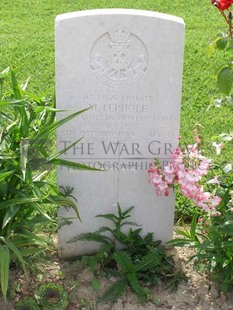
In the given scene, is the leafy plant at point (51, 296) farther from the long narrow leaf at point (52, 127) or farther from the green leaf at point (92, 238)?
the long narrow leaf at point (52, 127)

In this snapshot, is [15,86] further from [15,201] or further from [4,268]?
[4,268]

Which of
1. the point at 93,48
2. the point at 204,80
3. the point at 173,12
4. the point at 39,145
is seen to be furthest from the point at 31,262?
the point at 173,12

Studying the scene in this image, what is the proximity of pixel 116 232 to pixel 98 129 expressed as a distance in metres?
0.56

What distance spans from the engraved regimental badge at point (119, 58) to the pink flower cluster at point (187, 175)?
45cm

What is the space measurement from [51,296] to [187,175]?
887 mm

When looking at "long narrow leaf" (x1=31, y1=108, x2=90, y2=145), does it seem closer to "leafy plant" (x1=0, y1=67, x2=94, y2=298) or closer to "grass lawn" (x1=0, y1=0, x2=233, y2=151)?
"leafy plant" (x1=0, y1=67, x2=94, y2=298)

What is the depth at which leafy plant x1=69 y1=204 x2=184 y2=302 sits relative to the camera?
3354 millimetres

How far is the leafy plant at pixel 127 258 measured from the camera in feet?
11.0

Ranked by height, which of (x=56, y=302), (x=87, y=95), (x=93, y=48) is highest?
(x=93, y=48)

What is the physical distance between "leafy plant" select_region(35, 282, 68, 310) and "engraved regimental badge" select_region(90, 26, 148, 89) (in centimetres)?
104

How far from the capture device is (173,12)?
736 cm

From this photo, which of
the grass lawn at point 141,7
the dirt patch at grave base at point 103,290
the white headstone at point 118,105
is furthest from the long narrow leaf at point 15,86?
the grass lawn at point 141,7

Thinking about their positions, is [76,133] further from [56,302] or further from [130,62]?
[56,302]

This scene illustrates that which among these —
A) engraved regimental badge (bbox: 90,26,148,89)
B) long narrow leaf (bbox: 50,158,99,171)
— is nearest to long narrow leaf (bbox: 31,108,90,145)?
long narrow leaf (bbox: 50,158,99,171)
